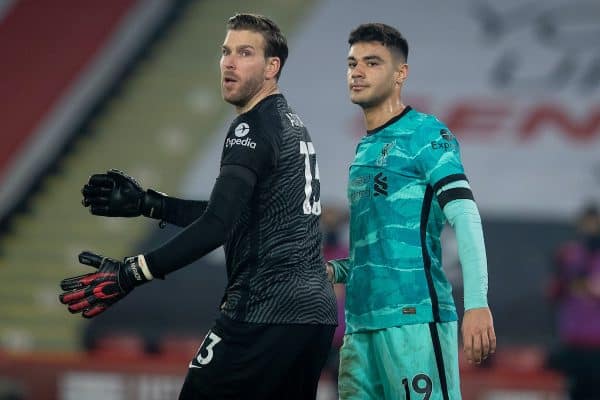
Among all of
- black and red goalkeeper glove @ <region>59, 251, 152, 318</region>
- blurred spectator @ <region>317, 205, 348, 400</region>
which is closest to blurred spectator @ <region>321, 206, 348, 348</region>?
blurred spectator @ <region>317, 205, 348, 400</region>

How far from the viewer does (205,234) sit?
3639 millimetres

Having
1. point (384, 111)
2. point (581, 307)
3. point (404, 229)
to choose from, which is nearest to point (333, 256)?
point (581, 307)

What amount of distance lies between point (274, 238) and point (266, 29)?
2.49ft

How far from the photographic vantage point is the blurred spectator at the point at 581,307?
934 cm

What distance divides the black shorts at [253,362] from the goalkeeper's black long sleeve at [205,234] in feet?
1.08

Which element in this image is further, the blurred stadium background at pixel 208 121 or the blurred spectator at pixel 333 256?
the blurred stadium background at pixel 208 121

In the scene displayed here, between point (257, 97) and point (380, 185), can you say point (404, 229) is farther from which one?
point (257, 97)

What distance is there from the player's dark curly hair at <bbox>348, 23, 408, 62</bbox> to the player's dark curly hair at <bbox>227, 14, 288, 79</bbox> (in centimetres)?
48

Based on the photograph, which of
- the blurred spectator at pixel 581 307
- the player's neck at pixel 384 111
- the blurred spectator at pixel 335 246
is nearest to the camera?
the player's neck at pixel 384 111

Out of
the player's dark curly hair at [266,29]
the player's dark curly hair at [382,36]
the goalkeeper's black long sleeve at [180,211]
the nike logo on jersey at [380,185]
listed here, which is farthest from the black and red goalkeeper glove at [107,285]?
the player's dark curly hair at [382,36]

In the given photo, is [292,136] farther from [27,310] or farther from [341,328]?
[27,310]

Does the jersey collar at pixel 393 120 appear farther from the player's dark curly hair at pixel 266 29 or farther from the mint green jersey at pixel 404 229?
the player's dark curly hair at pixel 266 29

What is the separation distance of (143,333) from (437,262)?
25.3 ft

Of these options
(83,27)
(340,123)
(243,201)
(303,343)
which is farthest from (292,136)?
(83,27)
